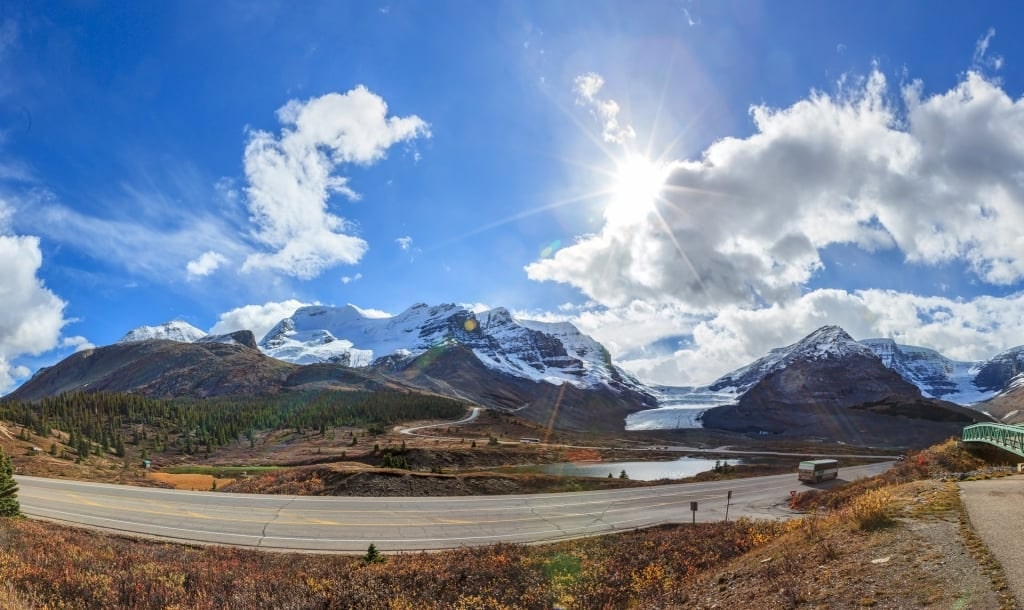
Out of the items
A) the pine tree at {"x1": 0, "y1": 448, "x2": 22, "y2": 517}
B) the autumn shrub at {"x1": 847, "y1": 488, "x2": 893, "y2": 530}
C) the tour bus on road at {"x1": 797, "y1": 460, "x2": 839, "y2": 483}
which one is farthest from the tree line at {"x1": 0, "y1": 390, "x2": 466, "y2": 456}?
the autumn shrub at {"x1": 847, "y1": 488, "x2": 893, "y2": 530}

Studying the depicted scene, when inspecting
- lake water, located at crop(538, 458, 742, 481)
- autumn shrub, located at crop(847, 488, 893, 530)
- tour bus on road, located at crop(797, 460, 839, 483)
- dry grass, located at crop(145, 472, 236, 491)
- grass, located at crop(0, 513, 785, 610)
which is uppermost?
autumn shrub, located at crop(847, 488, 893, 530)

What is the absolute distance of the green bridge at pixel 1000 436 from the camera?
2400cm

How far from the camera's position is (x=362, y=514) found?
25562 millimetres

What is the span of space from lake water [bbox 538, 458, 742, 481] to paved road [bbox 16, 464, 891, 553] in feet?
100

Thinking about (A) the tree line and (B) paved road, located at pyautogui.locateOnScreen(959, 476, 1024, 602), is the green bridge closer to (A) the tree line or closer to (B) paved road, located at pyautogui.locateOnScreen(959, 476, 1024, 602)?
(B) paved road, located at pyautogui.locateOnScreen(959, 476, 1024, 602)

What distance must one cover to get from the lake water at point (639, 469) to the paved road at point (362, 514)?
30619 mm

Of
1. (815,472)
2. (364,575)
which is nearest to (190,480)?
(364,575)

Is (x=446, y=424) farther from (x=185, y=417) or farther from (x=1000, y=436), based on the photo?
(x=1000, y=436)

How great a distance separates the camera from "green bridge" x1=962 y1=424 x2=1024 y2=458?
24000 millimetres

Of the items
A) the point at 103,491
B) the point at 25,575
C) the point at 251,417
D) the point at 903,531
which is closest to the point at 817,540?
the point at 903,531

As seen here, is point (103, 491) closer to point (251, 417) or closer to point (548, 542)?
point (548, 542)

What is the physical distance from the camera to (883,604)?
6723 mm

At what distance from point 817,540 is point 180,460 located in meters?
97.9

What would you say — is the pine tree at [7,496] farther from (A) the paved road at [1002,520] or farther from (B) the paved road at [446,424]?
(B) the paved road at [446,424]
